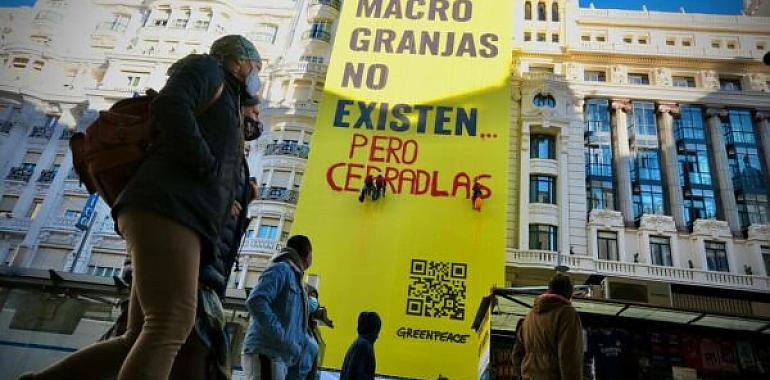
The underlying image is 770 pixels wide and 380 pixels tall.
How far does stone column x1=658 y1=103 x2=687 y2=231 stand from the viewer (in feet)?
58.3

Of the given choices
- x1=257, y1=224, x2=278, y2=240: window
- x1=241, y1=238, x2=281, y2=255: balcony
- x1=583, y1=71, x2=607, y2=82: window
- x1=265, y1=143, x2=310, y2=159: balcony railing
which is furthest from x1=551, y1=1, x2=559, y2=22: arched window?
x1=241, y1=238, x2=281, y2=255: balcony

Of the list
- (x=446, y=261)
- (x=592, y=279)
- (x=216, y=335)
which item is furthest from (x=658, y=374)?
(x=216, y=335)

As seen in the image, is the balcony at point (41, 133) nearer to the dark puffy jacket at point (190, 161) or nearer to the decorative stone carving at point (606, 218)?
the decorative stone carving at point (606, 218)

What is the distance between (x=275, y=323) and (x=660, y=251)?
57.7 feet

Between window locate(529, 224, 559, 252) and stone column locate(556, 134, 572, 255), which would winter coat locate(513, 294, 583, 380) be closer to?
stone column locate(556, 134, 572, 255)

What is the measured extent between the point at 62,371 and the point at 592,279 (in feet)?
43.3

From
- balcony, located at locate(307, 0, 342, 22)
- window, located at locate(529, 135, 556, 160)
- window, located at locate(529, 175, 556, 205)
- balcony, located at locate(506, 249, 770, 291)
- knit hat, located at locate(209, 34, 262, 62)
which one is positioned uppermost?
balcony, located at locate(307, 0, 342, 22)

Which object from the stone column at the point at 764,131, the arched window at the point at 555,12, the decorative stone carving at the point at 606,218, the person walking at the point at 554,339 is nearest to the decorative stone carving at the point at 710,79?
the stone column at the point at 764,131

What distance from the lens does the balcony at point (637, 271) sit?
16219 mm

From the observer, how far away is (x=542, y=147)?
767 inches

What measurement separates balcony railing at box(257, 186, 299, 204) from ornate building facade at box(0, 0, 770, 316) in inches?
2.1

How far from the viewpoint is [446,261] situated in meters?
13.8

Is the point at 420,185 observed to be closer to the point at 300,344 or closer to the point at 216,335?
the point at 300,344

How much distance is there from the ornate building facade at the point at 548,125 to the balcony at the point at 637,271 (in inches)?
2.2
